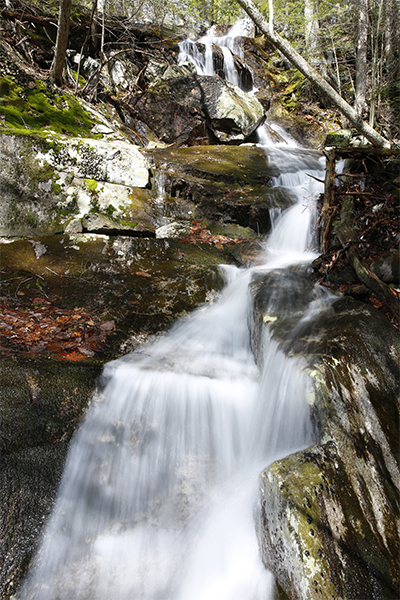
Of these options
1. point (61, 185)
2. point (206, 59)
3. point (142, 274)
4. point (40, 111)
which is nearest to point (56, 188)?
point (61, 185)

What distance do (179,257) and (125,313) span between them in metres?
1.81

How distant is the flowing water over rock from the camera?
2.12 meters

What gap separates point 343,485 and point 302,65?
19.4ft

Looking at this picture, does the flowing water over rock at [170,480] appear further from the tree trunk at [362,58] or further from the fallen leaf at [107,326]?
the tree trunk at [362,58]

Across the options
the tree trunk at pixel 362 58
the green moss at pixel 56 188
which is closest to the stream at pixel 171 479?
the green moss at pixel 56 188

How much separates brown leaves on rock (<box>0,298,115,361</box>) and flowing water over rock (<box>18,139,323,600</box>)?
1.49 feet

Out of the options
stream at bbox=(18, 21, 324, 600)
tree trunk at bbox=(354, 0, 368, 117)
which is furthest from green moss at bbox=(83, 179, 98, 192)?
tree trunk at bbox=(354, 0, 368, 117)

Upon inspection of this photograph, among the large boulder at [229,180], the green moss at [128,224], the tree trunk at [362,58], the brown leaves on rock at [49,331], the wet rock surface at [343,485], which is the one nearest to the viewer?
the wet rock surface at [343,485]

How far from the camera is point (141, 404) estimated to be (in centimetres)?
291

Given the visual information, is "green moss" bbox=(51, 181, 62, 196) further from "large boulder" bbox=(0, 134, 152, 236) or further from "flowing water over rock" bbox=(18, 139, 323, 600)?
"flowing water over rock" bbox=(18, 139, 323, 600)

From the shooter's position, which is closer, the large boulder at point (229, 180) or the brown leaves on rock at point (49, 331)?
the brown leaves on rock at point (49, 331)

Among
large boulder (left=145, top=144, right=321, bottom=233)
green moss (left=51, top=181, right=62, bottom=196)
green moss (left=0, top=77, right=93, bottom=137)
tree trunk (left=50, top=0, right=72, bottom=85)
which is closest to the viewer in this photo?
green moss (left=51, top=181, right=62, bottom=196)

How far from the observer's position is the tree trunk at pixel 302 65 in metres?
4.77

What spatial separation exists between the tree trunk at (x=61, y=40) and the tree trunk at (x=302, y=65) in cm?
388
